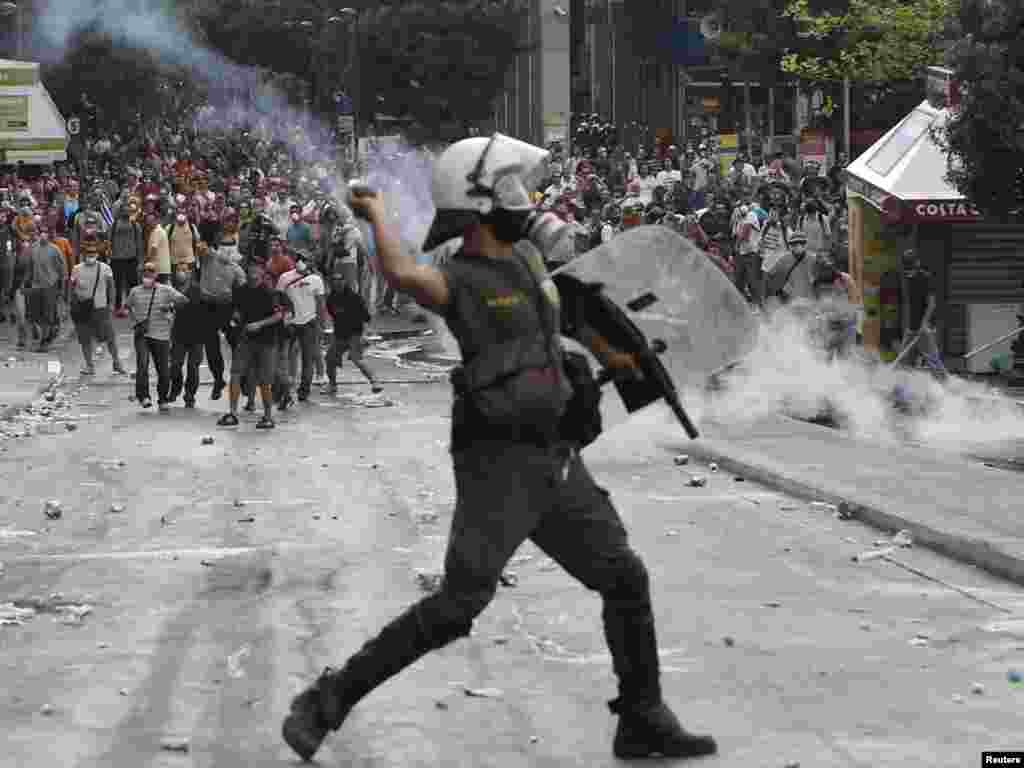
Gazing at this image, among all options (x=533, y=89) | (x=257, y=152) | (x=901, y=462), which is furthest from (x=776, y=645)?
(x=533, y=89)

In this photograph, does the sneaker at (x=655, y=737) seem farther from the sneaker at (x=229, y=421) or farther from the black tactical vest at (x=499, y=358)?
the sneaker at (x=229, y=421)

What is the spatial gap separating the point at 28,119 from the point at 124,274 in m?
15.7

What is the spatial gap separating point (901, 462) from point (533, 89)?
64410 mm

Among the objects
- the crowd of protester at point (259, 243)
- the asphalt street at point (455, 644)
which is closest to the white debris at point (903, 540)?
the asphalt street at point (455, 644)

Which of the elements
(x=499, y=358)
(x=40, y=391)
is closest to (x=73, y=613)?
(x=499, y=358)

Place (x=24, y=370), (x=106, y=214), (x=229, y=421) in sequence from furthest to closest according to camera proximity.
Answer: (x=106, y=214), (x=24, y=370), (x=229, y=421)

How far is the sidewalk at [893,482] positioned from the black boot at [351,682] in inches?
178

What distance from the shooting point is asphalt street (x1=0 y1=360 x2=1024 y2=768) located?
272 inches

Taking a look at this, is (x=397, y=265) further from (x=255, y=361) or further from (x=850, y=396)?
(x=850, y=396)

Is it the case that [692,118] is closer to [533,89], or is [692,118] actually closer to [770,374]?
[533,89]

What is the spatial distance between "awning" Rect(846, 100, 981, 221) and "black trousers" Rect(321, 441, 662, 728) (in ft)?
59.9

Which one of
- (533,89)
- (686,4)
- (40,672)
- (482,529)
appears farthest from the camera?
(533,89)

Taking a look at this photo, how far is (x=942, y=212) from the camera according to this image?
82.8 feet

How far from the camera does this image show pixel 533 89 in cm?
7869
